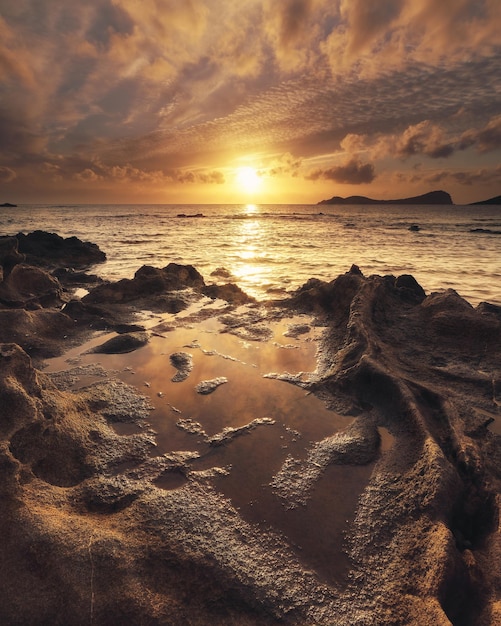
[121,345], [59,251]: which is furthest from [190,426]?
[59,251]

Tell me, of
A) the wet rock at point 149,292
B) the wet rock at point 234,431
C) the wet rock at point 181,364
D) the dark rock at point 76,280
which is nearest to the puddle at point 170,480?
the wet rock at point 234,431

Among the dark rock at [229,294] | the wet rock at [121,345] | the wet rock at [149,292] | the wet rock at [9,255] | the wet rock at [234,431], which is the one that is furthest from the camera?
the wet rock at [9,255]

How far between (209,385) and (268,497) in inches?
93.5

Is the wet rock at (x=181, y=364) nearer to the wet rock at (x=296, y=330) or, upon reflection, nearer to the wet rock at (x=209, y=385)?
the wet rock at (x=209, y=385)

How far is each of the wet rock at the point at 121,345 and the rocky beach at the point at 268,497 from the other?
42cm

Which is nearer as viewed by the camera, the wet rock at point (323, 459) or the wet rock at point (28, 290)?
the wet rock at point (323, 459)

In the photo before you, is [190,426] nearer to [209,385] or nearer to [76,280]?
[209,385]

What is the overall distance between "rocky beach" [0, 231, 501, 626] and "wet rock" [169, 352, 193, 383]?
18cm

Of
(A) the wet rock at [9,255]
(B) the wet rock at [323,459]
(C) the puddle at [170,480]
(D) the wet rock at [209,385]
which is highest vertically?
(A) the wet rock at [9,255]

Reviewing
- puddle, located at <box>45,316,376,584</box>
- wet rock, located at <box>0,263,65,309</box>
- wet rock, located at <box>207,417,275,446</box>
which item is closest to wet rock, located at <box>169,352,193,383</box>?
puddle, located at <box>45,316,376,584</box>

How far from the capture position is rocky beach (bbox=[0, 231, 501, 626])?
7.63ft

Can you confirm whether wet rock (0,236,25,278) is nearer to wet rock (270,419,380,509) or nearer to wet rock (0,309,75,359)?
wet rock (0,309,75,359)

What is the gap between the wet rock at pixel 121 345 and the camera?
6656mm

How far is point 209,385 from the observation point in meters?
5.42
